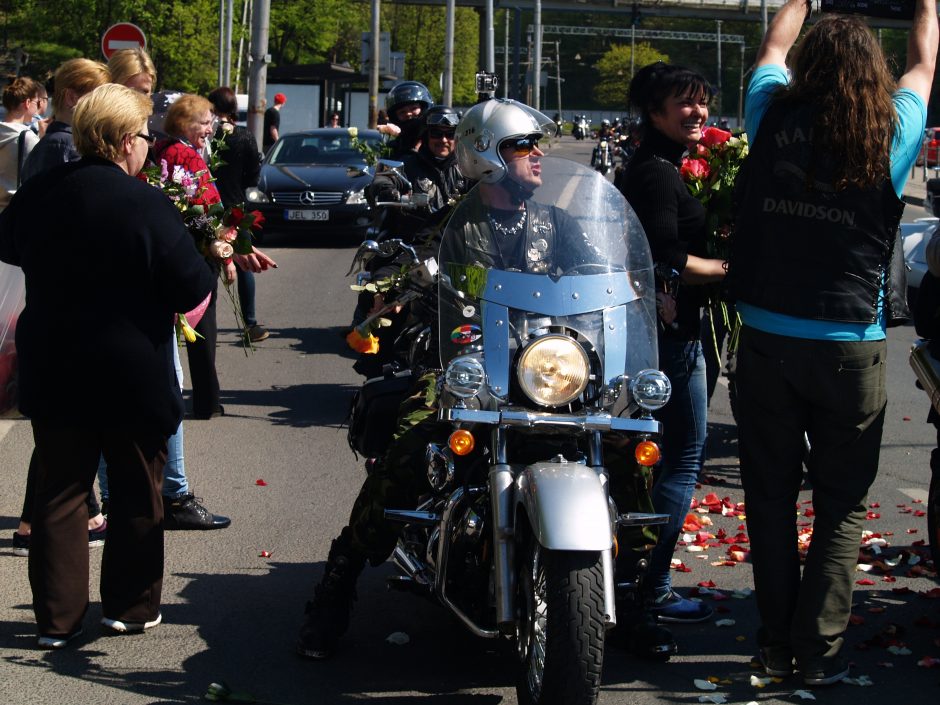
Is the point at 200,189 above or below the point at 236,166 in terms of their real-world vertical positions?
below

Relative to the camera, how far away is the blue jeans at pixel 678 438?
4.95 m

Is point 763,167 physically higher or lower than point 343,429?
higher

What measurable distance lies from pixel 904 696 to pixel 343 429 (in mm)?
4621

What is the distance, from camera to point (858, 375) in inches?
172

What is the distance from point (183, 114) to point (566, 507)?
425 cm

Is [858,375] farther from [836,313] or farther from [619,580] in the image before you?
[619,580]

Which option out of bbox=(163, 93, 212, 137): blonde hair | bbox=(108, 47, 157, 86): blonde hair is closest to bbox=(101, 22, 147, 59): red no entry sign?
bbox=(163, 93, 212, 137): blonde hair

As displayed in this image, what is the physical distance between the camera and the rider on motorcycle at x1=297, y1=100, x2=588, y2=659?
4297 mm

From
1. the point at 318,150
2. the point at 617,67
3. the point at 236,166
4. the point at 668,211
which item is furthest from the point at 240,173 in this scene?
the point at 617,67

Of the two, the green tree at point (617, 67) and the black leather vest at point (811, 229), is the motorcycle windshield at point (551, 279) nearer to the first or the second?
the black leather vest at point (811, 229)

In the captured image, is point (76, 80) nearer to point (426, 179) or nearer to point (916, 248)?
point (426, 179)

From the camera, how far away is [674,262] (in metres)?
4.82

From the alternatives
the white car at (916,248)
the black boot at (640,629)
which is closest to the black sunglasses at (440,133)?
the black boot at (640,629)

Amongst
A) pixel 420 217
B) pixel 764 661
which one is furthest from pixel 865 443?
pixel 420 217
